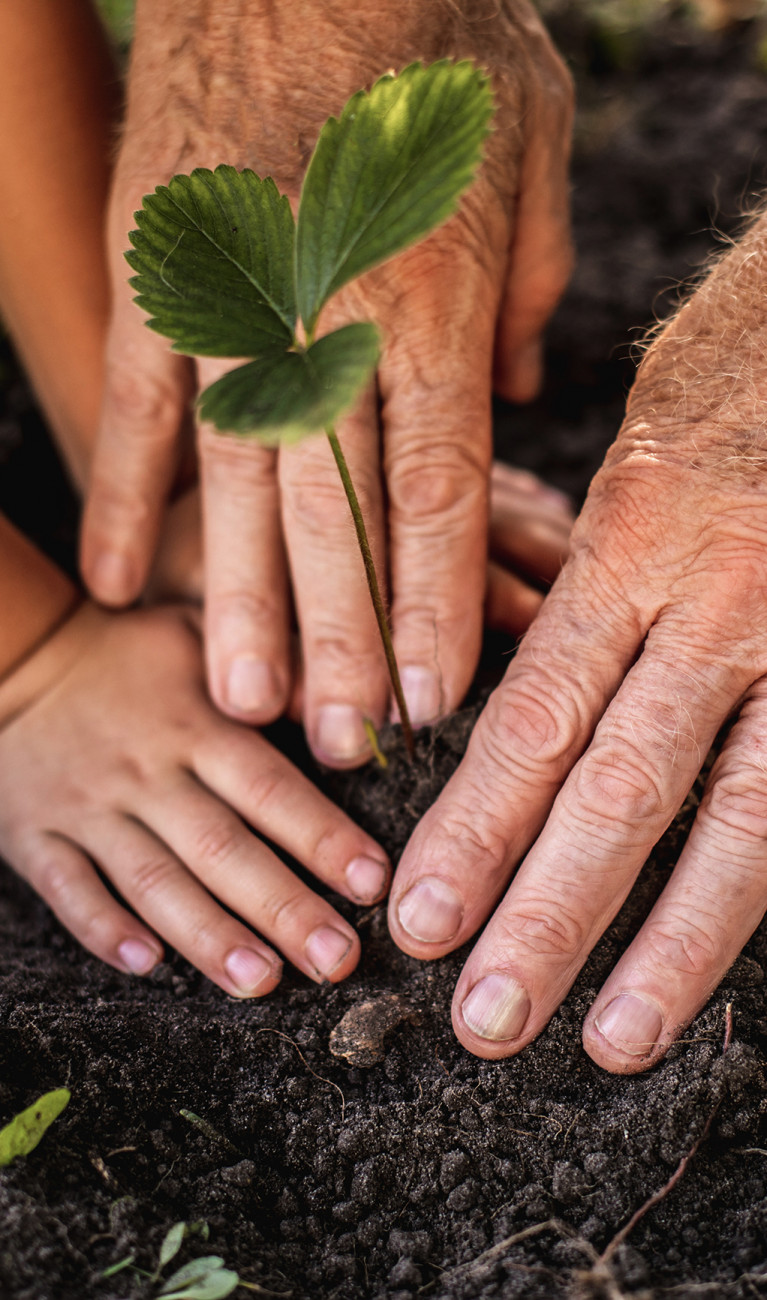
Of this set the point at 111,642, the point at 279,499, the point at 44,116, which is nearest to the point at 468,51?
the point at 279,499

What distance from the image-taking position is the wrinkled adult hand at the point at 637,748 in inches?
36.5

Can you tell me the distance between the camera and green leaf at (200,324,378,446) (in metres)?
0.57

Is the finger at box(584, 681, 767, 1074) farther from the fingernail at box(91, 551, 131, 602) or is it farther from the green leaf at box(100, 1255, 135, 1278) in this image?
the fingernail at box(91, 551, 131, 602)

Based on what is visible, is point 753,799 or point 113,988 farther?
point 113,988

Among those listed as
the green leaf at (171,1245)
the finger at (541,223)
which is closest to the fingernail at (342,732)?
the green leaf at (171,1245)

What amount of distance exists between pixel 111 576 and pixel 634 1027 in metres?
1.02

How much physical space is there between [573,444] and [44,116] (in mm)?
1247

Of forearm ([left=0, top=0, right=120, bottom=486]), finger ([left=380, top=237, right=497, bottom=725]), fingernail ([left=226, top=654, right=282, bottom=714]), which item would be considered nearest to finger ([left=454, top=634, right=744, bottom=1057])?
finger ([left=380, top=237, right=497, bottom=725])

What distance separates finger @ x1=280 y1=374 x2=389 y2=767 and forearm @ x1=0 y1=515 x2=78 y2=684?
475 millimetres

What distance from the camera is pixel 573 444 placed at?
2.08 m

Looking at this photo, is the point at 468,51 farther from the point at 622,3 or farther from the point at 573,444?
the point at 622,3

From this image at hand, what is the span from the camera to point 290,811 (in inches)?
47.6

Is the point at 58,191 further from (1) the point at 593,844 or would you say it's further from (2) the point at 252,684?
(1) the point at 593,844

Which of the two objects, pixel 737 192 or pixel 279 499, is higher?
pixel 279 499
